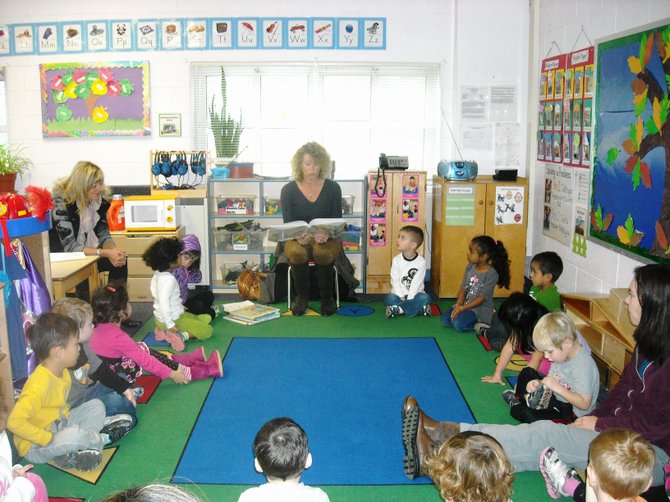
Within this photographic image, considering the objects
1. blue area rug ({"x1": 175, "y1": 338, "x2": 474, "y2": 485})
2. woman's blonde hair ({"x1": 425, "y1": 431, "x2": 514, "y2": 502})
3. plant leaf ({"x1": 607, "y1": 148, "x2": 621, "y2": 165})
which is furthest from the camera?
plant leaf ({"x1": 607, "y1": 148, "x2": 621, "y2": 165})

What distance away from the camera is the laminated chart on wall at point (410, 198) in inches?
248

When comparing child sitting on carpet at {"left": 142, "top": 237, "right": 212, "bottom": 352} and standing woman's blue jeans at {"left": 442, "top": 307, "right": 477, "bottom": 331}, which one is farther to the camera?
standing woman's blue jeans at {"left": 442, "top": 307, "right": 477, "bottom": 331}

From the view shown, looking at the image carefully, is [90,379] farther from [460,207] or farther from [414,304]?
[460,207]

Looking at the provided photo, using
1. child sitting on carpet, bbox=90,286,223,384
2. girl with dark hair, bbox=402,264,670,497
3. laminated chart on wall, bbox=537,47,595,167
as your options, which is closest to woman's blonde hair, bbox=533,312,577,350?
girl with dark hair, bbox=402,264,670,497

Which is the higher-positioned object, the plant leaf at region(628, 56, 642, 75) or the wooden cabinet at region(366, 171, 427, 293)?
the plant leaf at region(628, 56, 642, 75)

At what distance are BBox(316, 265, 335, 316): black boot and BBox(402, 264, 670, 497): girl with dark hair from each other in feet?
8.66

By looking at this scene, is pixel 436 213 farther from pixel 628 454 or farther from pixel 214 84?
pixel 628 454

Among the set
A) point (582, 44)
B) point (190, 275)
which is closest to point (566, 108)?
point (582, 44)

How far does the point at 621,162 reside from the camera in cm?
439

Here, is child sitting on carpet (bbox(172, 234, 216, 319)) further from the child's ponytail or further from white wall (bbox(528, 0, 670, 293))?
white wall (bbox(528, 0, 670, 293))

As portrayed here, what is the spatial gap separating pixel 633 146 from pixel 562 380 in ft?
5.50

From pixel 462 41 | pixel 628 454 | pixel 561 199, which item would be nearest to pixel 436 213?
pixel 561 199

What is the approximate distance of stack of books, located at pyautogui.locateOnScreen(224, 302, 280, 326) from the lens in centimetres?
553

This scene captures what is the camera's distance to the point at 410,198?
20.7 feet
